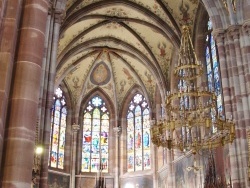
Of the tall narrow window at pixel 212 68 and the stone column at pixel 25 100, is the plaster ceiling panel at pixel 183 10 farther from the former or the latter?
the stone column at pixel 25 100

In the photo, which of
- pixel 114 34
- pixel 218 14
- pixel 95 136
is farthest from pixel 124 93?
pixel 218 14

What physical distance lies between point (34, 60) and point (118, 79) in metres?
19.4

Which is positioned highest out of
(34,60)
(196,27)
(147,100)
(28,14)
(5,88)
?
(196,27)

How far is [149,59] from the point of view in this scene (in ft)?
74.7

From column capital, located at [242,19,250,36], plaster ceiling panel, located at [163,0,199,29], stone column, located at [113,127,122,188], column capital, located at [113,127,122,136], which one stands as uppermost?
plaster ceiling panel, located at [163,0,199,29]

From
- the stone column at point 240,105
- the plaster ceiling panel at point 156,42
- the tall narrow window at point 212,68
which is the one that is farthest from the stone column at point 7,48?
the plaster ceiling panel at point 156,42

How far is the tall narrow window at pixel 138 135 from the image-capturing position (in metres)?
23.9

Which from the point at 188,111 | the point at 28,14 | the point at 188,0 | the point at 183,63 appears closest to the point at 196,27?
the point at 188,0

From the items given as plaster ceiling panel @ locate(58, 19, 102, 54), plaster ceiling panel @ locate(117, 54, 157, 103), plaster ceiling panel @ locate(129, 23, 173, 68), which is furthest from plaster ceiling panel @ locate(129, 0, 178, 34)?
plaster ceiling panel @ locate(117, 54, 157, 103)

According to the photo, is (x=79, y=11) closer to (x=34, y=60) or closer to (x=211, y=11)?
(x=211, y=11)

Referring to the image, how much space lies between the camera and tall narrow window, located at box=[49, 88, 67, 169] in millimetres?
23172

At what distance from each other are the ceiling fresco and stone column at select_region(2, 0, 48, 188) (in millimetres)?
11401

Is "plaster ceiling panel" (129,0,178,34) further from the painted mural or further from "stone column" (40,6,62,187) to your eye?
the painted mural

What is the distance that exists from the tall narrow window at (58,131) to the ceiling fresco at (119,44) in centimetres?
99
